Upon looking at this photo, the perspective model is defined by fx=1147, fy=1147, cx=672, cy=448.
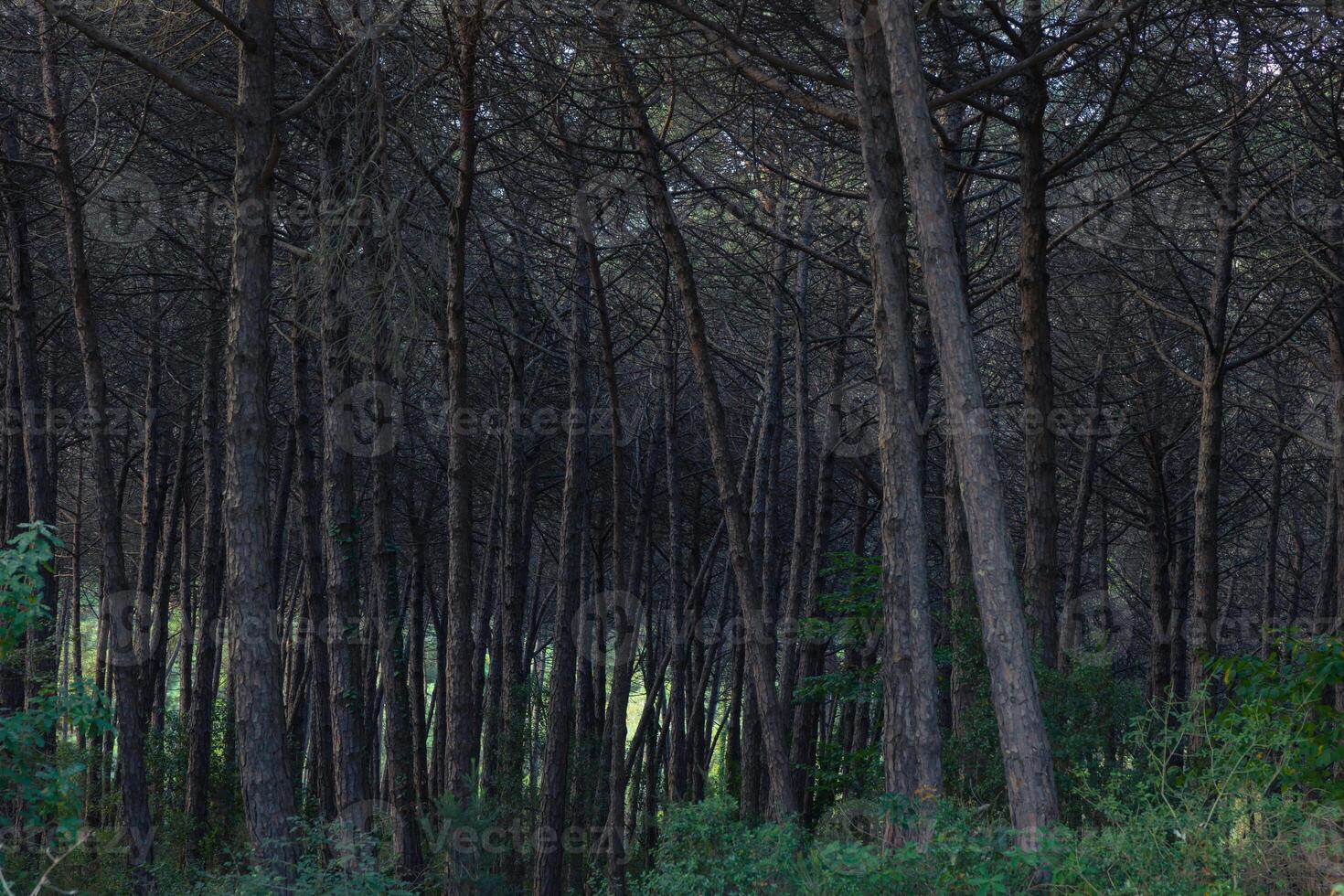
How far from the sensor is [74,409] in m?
22.2

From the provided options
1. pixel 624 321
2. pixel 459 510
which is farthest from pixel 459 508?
pixel 624 321

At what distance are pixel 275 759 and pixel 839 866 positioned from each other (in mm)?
4881

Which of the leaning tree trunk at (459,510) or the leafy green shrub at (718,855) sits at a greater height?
the leaning tree trunk at (459,510)

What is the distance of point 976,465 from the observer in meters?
7.35

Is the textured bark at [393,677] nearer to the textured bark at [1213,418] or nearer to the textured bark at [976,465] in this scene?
the textured bark at [976,465]

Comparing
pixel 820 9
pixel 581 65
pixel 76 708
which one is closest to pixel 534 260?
pixel 581 65

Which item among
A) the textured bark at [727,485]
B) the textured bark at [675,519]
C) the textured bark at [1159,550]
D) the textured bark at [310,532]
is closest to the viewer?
the textured bark at [727,485]

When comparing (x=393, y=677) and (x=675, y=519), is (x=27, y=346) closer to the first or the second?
(x=393, y=677)

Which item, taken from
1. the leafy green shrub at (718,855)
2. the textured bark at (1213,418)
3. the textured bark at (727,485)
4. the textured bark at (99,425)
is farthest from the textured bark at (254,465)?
the textured bark at (1213,418)

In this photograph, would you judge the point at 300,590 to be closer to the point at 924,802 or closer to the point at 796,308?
the point at 796,308

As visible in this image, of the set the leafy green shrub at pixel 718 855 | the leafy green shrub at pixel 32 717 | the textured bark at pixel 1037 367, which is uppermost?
the textured bark at pixel 1037 367

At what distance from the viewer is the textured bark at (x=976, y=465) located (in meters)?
7.05

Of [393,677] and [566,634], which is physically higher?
[566,634]

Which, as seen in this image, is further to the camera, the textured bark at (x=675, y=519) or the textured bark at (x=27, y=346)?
the textured bark at (x=675, y=519)
